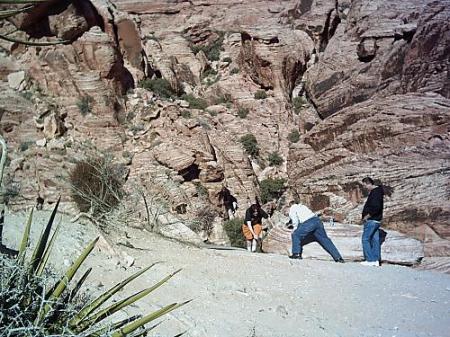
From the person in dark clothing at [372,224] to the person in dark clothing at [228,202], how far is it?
10.2 metres

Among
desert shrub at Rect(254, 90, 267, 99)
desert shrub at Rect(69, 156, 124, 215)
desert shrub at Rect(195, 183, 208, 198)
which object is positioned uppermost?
desert shrub at Rect(69, 156, 124, 215)

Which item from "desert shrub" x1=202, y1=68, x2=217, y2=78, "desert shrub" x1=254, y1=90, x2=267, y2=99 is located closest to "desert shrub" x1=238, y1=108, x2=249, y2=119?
"desert shrub" x1=254, y1=90, x2=267, y2=99

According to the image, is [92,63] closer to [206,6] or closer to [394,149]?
[206,6]

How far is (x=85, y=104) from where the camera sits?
19.9 meters

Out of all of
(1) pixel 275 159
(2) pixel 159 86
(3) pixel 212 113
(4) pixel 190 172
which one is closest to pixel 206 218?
(4) pixel 190 172

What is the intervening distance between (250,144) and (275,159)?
4.20 ft

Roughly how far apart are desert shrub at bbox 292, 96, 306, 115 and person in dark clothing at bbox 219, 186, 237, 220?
6282 millimetres

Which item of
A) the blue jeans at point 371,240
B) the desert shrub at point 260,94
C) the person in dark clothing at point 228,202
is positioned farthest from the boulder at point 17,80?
the blue jeans at point 371,240

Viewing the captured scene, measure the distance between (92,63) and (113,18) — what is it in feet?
13.9

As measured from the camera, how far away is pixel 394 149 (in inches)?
499

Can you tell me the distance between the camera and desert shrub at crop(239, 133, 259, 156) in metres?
21.0

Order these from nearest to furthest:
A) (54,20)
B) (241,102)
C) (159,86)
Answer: (54,20)
(241,102)
(159,86)

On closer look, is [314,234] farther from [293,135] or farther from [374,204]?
[293,135]

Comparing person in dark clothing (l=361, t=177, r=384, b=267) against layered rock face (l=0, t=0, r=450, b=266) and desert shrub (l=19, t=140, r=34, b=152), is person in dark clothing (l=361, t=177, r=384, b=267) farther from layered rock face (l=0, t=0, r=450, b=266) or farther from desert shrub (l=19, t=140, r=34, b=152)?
desert shrub (l=19, t=140, r=34, b=152)
